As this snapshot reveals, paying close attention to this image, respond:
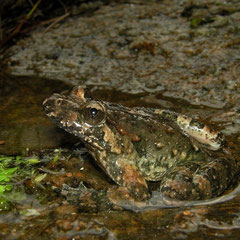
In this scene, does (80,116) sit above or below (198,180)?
above

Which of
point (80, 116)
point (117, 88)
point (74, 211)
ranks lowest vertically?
point (117, 88)

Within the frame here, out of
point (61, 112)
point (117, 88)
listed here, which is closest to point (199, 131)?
point (61, 112)

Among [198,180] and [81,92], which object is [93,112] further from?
[198,180]

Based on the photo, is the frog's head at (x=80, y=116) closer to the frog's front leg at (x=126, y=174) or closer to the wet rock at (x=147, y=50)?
the frog's front leg at (x=126, y=174)

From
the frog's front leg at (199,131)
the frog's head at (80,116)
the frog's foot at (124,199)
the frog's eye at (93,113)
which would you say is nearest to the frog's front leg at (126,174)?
the frog's foot at (124,199)

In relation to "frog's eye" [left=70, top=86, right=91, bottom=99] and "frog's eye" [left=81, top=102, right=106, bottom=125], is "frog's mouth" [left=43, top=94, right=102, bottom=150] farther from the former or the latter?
"frog's eye" [left=70, top=86, right=91, bottom=99]

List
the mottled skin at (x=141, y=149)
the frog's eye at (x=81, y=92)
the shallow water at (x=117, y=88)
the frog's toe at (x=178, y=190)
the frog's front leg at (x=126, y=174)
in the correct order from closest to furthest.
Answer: the shallow water at (x=117, y=88), the frog's toe at (x=178, y=190), the mottled skin at (x=141, y=149), the frog's front leg at (x=126, y=174), the frog's eye at (x=81, y=92)
